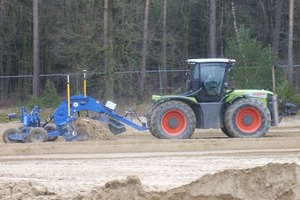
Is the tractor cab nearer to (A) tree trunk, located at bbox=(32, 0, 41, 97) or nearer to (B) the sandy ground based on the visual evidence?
(B) the sandy ground

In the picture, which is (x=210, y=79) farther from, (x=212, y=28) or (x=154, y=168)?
(x=212, y=28)

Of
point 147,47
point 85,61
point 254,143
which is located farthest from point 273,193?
point 147,47

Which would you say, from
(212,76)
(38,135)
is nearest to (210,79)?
(212,76)

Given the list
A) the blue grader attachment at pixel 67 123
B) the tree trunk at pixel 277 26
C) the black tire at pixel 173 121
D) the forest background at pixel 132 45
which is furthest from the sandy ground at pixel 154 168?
the tree trunk at pixel 277 26

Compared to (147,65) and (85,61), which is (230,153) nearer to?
(85,61)

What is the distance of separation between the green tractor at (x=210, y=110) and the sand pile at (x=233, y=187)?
9.92 metres

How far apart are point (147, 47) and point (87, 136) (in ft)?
62.8

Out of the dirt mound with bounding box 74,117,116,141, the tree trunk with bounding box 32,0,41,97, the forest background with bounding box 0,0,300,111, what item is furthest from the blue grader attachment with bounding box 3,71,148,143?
the tree trunk with bounding box 32,0,41,97

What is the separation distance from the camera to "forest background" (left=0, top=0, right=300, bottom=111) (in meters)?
35.6

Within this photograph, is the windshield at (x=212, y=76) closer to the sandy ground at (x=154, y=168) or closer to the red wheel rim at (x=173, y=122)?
the red wheel rim at (x=173, y=122)

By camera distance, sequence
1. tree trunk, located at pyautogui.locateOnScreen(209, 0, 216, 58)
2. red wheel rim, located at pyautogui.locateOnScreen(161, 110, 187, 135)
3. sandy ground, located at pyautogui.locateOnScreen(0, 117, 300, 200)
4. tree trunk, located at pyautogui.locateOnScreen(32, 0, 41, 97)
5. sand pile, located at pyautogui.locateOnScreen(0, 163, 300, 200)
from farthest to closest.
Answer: tree trunk, located at pyautogui.locateOnScreen(209, 0, 216, 58), tree trunk, located at pyautogui.locateOnScreen(32, 0, 41, 97), red wheel rim, located at pyautogui.locateOnScreen(161, 110, 187, 135), sandy ground, located at pyautogui.locateOnScreen(0, 117, 300, 200), sand pile, located at pyautogui.locateOnScreen(0, 163, 300, 200)

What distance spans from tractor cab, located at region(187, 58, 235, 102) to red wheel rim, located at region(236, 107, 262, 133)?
77 centimetres

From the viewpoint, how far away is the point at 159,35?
42.3m

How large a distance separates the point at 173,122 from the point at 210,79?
1.58 m
